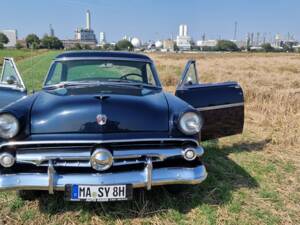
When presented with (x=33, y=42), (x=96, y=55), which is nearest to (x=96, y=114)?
(x=96, y=55)

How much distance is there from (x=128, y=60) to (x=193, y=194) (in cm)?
186

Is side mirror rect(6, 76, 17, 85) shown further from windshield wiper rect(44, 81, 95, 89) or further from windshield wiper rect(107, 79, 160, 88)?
windshield wiper rect(107, 79, 160, 88)

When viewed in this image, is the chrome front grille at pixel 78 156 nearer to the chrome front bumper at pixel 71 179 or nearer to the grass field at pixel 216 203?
the chrome front bumper at pixel 71 179

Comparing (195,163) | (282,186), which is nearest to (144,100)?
(195,163)

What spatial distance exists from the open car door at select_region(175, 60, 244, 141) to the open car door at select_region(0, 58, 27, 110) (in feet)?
6.04

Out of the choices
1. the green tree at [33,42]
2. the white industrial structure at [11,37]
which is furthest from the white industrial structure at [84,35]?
the green tree at [33,42]

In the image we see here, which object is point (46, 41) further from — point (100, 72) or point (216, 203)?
point (216, 203)

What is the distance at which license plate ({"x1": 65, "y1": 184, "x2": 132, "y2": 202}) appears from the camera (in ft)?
9.69

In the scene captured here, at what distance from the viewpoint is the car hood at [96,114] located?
3100 millimetres

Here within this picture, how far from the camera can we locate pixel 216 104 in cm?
439

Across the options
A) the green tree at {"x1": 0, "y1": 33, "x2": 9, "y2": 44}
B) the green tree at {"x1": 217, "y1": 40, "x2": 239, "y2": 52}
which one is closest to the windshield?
the green tree at {"x1": 217, "y1": 40, "x2": 239, "y2": 52}

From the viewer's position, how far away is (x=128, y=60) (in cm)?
459

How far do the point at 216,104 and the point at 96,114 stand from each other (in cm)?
179

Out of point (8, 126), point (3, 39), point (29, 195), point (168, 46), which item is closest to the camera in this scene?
point (8, 126)
